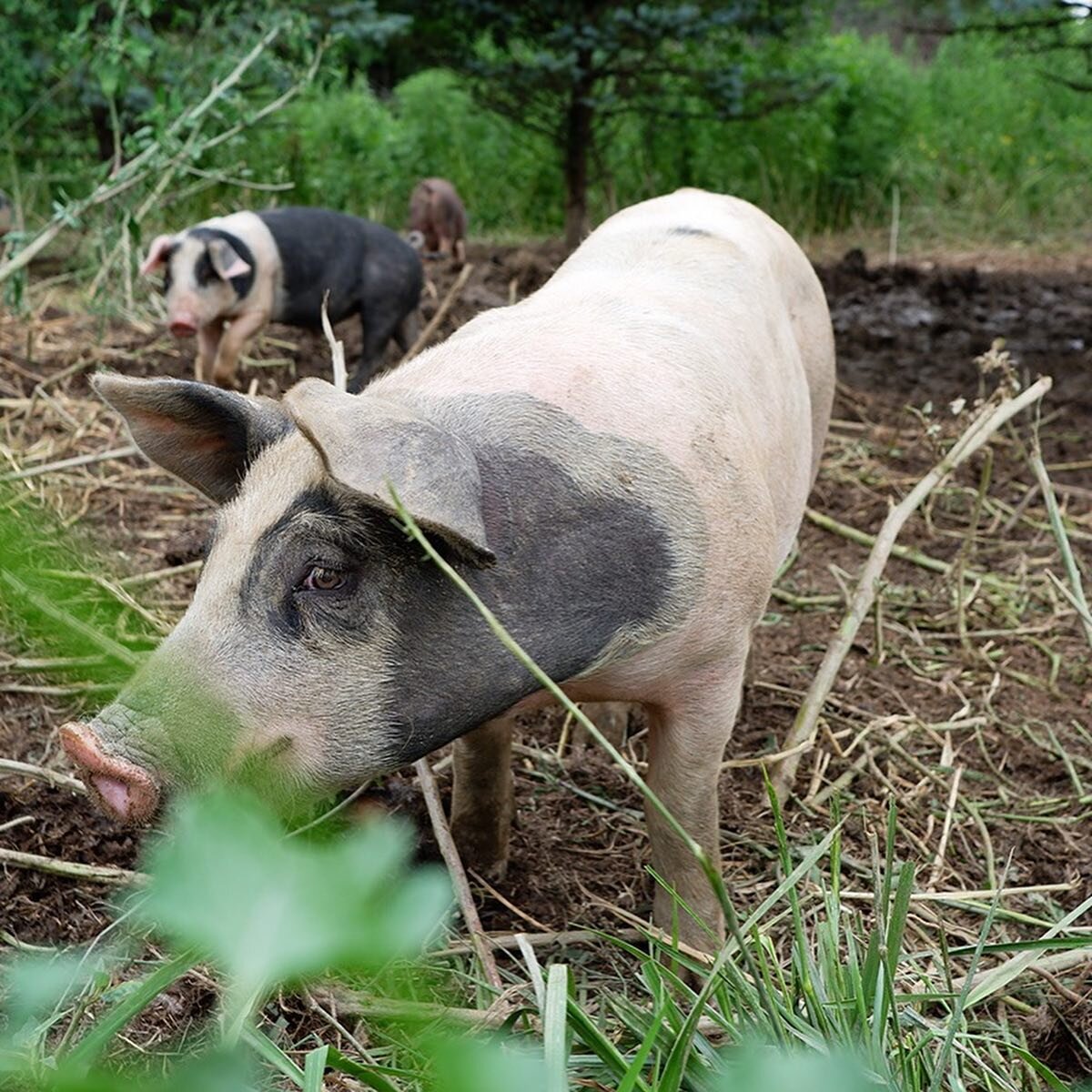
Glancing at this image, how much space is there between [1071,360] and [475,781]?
477 cm

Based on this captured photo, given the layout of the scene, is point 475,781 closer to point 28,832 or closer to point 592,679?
point 592,679

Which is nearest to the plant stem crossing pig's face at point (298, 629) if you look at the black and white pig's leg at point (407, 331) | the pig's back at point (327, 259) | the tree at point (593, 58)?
the pig's back at point (327, 259)

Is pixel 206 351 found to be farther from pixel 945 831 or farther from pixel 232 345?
pixel 945 831

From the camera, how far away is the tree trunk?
9.03m

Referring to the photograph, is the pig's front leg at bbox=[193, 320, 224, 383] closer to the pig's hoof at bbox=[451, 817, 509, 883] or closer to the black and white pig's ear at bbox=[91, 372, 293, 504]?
the pig's hoof at bbox=[451, 817, 509, 883]

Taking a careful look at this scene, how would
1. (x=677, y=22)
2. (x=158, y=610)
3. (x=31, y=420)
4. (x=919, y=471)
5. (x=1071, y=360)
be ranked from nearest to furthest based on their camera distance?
1. (x=158, y=610)
2. (x=31, y=420)
3. (x=919, y=471)
4. (x=1071, y=360)
5. (x=677, y=22)

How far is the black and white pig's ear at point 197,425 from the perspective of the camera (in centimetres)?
192

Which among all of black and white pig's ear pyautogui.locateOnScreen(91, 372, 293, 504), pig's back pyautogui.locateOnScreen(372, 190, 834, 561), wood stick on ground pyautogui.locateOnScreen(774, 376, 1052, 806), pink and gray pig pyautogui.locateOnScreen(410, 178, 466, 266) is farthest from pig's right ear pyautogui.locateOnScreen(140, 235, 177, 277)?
black and white pig's ear pyautogui.locateOnScreen(91, 372, 293, 504)

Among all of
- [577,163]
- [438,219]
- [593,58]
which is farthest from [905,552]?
[438,219]

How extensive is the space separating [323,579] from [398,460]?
217 mm

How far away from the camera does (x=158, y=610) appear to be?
3139 millimetres

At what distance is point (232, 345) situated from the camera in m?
5.71

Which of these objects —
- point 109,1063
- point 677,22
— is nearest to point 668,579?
point 109,1063

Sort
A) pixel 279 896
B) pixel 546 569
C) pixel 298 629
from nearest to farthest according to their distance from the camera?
pixel 279 896 < pixel 298 629 < pixel 546 569
